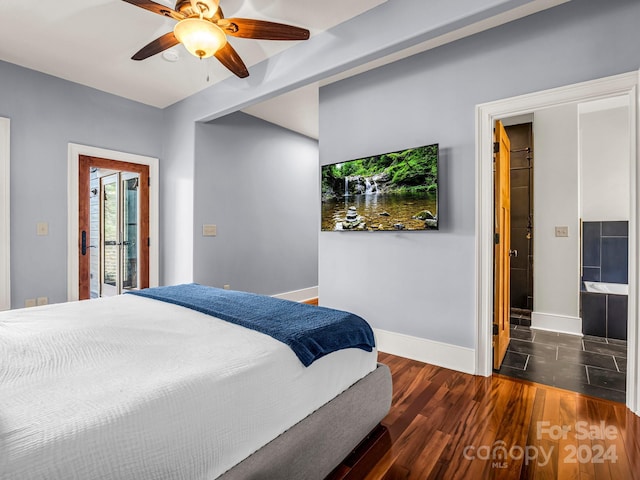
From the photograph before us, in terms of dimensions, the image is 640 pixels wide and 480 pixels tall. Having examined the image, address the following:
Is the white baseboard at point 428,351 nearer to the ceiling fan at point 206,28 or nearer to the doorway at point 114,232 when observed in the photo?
the ceiling fan at point 206,28

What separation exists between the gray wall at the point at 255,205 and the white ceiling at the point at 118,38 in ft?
2.72

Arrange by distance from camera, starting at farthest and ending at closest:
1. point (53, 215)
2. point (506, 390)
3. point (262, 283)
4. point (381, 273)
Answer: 1. point (262, 283)
2. point (53, 215)
3. point (381, 273)
4. point (506, 390)

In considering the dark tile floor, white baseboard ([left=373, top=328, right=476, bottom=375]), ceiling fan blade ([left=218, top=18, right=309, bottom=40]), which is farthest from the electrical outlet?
the dark tile floor

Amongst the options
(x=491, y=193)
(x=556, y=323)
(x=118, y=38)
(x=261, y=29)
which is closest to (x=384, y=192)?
(x=491, y=193)

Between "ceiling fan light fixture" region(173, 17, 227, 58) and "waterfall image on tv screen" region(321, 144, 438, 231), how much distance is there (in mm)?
1630

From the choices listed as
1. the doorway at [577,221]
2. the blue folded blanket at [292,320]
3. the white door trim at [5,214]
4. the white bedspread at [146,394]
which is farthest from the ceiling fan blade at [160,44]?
the doorway at [577,221]

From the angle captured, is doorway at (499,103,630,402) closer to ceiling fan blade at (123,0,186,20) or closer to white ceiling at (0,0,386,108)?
white ceiling at (0,0,386,108)

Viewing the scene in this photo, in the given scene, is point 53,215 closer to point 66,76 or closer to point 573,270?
point 66,76

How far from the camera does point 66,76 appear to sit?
134 inches

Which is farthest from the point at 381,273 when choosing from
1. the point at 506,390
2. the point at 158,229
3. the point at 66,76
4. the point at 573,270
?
the point at 66,76

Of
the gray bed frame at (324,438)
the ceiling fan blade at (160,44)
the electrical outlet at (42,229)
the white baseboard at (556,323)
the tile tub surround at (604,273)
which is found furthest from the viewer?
the white baseboard at (556,323)

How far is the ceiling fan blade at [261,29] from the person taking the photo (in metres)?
1.98

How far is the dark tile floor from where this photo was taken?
8.16 feet

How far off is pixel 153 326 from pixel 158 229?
2930 millimetres
